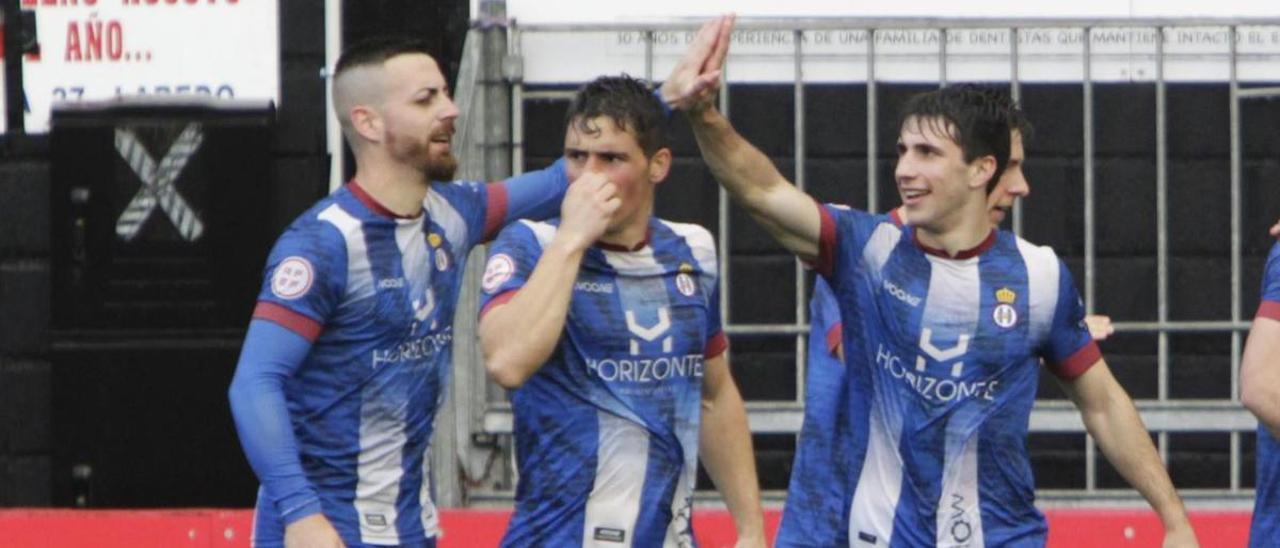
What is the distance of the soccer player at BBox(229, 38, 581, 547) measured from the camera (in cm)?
585

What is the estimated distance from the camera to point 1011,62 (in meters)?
9.29

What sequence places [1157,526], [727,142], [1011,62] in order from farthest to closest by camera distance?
[1011,62] → [1157,526] → [727,142]

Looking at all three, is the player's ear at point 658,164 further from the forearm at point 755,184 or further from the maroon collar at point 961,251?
the maroon collar at point 961,251

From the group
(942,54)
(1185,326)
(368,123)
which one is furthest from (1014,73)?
(368,123)

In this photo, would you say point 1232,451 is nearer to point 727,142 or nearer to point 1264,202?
point 1264,202

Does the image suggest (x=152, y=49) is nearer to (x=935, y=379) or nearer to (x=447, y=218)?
(x=447, y=218)

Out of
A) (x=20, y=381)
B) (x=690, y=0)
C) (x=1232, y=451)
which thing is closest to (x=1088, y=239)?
(x=1232, y=451)

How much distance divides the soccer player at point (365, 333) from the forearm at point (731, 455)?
0.65 meters

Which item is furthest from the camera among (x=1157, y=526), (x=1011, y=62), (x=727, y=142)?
(x=1011, y=62)

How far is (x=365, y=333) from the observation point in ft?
20.0

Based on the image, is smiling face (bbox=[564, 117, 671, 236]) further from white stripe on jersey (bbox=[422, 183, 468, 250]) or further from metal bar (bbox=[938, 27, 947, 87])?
metal bar (bbox=[938, 27, 947, 87])

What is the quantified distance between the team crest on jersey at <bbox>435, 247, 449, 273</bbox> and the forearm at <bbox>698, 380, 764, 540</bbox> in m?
0.71

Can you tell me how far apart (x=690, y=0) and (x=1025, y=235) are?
1.48 meters

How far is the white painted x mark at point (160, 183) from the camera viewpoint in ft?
31.0
